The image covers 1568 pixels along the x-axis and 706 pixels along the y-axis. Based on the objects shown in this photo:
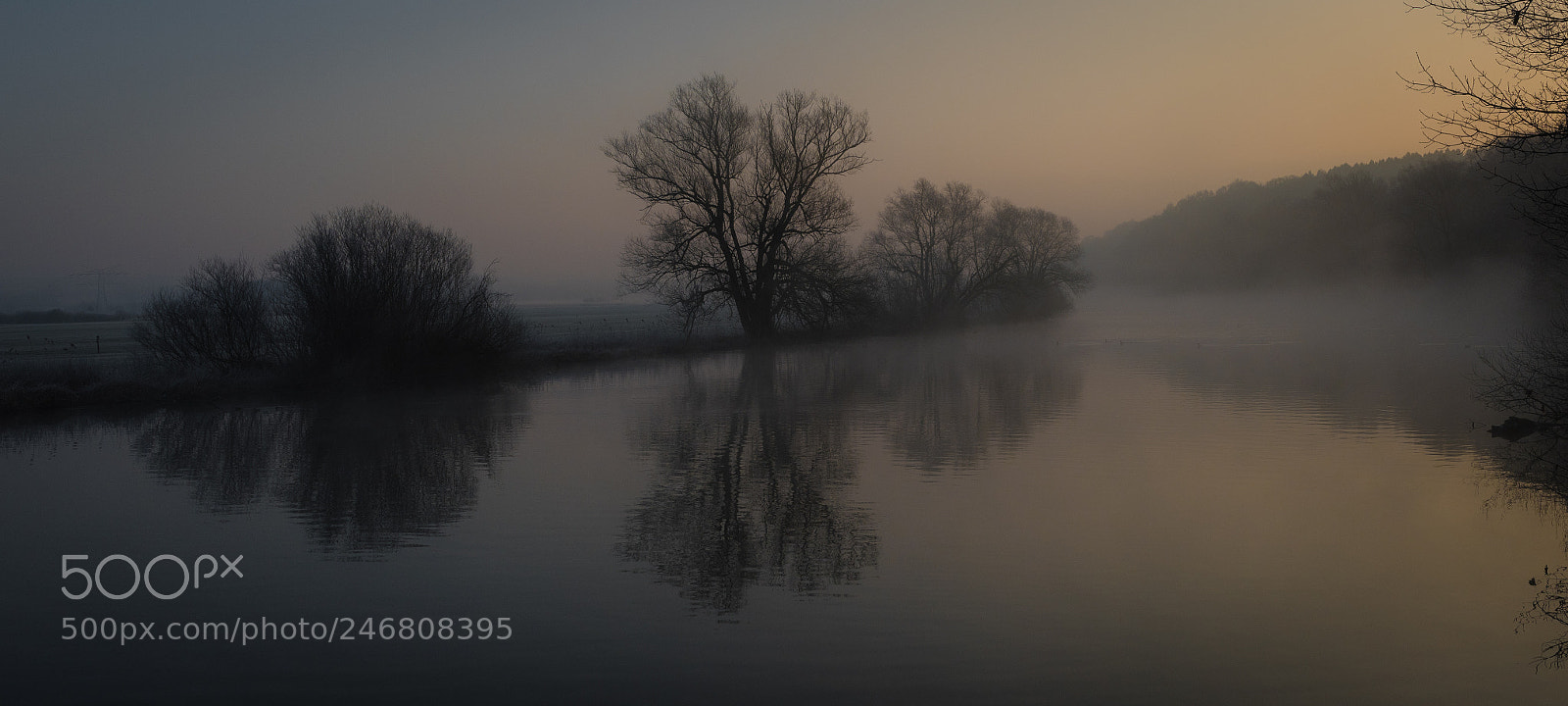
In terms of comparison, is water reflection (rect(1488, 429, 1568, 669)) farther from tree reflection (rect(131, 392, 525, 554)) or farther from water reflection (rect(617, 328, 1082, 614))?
tree reflection (rect(131, 392, 525, 554))

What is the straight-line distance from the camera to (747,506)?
1031 centimetres

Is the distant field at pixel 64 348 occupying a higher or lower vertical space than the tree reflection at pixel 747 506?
higher

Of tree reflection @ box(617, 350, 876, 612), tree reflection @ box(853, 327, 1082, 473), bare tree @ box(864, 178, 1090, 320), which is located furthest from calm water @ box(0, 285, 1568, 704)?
bare tree @ box(864, 178, 1090, 320)

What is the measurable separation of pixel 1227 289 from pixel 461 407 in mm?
102902

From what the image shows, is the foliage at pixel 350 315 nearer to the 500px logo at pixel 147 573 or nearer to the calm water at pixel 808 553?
the calm water at pixel 808 553

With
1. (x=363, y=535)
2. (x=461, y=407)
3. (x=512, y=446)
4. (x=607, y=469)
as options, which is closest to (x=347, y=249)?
(x=461, y=407)

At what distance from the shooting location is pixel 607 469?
12766 millimetres

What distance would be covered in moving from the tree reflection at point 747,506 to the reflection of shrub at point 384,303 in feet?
30.1

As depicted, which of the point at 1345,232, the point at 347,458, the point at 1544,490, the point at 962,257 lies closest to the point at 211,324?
the point at 347,458

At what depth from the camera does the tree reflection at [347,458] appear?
33.6 feet

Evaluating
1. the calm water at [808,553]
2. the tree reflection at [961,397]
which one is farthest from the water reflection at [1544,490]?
the tree reflection at [961,397]

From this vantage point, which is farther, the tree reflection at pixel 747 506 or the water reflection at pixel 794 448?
the water reflection at pixel 794 448

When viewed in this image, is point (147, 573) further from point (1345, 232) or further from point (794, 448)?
point (1345, 232)

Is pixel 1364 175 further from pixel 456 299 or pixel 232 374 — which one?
pixel 232 374
